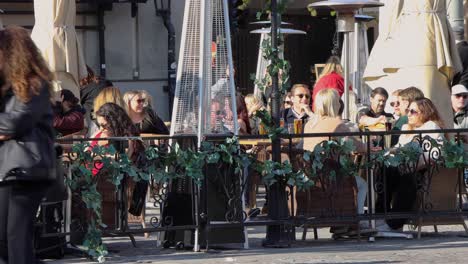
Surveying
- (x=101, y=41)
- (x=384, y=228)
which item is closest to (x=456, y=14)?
(x=384, y=228)

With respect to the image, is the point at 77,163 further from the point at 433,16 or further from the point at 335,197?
the point at 433,16

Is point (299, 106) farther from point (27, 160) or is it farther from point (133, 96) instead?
point (27, 160)

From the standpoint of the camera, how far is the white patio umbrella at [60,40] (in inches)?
571

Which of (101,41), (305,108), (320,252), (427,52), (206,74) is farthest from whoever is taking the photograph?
(101,41)

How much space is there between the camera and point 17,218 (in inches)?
284

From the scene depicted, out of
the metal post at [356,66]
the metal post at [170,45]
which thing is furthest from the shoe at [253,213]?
the metal post at [170,45]

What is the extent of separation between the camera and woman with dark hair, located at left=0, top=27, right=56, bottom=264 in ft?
23.5

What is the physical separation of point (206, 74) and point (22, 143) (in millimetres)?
3950

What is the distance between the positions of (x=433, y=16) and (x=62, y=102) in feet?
13.3

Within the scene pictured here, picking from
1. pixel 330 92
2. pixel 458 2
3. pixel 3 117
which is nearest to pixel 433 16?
pixel 330 92

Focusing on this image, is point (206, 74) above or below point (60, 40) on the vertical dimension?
below

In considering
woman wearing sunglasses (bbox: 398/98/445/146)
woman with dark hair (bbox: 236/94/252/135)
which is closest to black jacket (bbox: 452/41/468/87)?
woman with dark hair (bbox: 236/94/252/135)

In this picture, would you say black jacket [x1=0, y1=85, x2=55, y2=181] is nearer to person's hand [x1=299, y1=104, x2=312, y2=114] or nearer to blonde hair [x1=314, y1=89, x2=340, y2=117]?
blonde hair [x1=314, y1=89, x2=340, y2=117]

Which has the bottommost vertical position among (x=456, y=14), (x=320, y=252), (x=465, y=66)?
(x=320, y=252)
